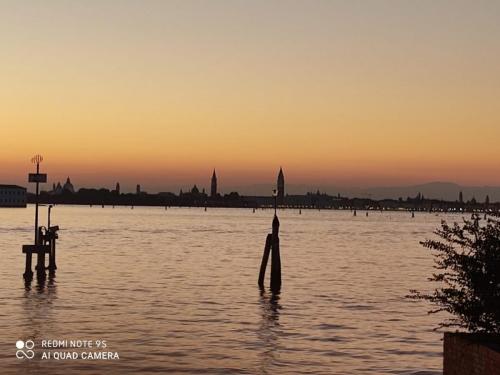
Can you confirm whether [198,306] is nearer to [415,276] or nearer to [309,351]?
[309,351]

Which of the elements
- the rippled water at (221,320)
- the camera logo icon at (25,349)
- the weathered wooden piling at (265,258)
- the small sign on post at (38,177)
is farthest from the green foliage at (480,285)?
the small sign on post at (38,177)

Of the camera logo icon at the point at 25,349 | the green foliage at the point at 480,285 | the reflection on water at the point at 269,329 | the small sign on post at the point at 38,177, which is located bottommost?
the reflection on water at the point at 269,329

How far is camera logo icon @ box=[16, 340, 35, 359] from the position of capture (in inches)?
826

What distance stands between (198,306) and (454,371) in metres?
21.5

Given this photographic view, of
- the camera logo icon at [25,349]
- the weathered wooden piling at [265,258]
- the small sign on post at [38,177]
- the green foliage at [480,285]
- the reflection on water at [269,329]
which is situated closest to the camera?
the green foliage at [480,285]

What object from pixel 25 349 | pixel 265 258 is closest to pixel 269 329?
pixel 25 349

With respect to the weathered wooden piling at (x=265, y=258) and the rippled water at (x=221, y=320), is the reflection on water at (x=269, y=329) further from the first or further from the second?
the weathered wooden piling at (x=265, y=258)

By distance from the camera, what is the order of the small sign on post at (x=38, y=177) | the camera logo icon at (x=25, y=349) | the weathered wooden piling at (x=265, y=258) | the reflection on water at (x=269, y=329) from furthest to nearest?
the small sign on post at (x=38, y=177) < the weathered wooden piling at (x=265, y=258) < the reflection on water at (x=269, y=329) < the camera logo icon at (x=25, y=349)

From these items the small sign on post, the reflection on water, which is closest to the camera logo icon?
the reflection on water

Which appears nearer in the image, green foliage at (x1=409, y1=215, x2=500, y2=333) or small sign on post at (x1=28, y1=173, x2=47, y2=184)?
green foliage at (x1=409, y1=215, x2=500, y2=333)

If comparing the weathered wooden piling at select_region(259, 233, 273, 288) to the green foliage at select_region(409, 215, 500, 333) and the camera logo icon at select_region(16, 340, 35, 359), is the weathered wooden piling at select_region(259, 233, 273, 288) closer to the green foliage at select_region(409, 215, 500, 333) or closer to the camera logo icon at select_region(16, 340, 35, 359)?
the camera logo icon at select_region(16, 340, 35, 359)

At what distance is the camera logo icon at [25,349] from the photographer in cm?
2098

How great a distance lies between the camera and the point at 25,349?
22.0 metres

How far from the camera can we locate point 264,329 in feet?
90.3
